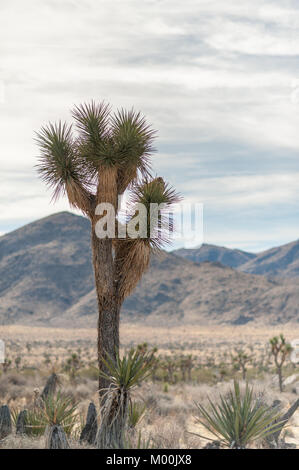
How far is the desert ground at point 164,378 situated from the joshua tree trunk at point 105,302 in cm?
121

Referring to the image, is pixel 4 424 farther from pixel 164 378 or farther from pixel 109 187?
pixel 164 378

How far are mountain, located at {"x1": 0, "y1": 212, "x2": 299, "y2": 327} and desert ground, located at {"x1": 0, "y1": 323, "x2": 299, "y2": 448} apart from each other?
509cm

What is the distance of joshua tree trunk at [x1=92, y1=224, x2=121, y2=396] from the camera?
984 centimetres

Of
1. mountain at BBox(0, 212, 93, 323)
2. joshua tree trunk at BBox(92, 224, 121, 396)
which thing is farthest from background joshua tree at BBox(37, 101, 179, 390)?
mountain at BBox(0, 212, 93, 323)

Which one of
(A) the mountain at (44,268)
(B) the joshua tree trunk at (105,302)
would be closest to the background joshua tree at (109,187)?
(B) the joshua tree trunk at (105,302)

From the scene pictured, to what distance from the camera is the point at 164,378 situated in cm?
2662

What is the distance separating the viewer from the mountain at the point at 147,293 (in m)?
88.6

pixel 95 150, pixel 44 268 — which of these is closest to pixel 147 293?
pixel 44 268

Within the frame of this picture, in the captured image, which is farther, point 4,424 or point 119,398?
point 4,424

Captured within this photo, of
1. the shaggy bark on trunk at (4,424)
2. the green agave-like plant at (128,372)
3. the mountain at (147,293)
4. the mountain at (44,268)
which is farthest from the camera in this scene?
the mountain at (44,268)

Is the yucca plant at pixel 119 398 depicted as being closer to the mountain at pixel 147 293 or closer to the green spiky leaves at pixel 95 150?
the green spiky leaves at pixel 95 150

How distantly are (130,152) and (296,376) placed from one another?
19.8 m

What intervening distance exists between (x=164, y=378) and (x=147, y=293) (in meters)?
68.8
